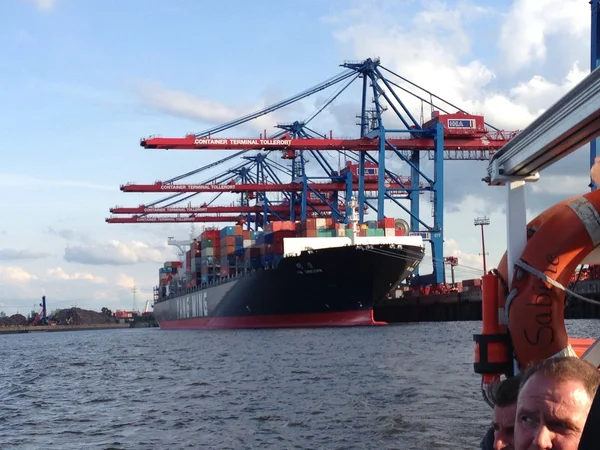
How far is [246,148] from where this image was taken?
44.8 metres

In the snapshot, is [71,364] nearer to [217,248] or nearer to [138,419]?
[138,419]

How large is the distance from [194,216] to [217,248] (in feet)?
29.1

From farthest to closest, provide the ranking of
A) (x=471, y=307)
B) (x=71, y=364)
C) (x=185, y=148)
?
(x=471, y=307)
(x=185, y=148)
(x=71, y=364)

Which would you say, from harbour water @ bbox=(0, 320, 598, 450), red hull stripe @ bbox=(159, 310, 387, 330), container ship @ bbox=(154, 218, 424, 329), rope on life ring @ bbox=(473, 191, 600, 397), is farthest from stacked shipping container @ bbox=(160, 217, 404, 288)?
rope on life ring @ bbox=(473, 191, 600, 397)

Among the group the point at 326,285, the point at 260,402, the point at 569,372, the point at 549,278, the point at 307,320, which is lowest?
the point at 260,402

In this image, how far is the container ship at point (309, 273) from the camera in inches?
1705

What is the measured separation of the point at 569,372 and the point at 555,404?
0.08 meters

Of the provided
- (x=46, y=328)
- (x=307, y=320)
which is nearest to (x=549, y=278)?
(x=307, y=320)

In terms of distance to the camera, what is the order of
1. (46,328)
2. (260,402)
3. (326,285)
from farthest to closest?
(46,328) → (326,285) → (260,402)

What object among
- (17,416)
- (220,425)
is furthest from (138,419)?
(17,416)

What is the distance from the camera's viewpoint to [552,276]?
645cm

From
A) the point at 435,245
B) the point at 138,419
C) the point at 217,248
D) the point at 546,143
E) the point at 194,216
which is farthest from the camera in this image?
the point at 194,216

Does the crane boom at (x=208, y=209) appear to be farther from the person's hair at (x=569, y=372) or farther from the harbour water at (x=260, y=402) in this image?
the person's hair at (x=569, y=372)

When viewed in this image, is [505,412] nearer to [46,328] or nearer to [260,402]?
[260,402]
